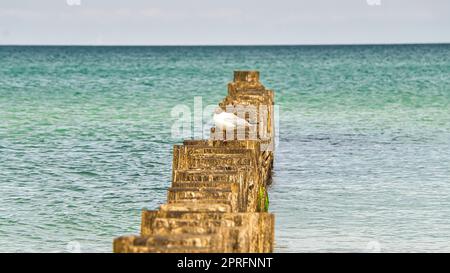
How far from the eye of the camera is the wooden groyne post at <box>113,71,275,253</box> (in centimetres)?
790

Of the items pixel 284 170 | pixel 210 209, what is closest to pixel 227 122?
pixel 210 209

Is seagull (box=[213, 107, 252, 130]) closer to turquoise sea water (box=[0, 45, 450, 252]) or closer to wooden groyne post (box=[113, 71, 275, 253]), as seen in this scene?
wooden groyne post (box=[113, 71, 275, 253])

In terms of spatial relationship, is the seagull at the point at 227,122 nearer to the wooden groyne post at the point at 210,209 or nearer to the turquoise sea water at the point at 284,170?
the wooden groyne post at the point at 210,209

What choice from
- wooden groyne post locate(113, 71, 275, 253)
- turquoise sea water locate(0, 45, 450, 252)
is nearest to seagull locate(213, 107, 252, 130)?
wooden groyne post locate(113, 71, 275, 253)

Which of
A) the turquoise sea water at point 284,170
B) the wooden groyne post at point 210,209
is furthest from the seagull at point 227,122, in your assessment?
Answer: the turquoise sea water at point 284,170

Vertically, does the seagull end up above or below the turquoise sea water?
above

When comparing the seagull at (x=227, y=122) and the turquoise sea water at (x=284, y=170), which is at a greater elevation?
the seagull at (x=227, y=122)

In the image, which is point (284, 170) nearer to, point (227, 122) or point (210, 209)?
point (227, 122)

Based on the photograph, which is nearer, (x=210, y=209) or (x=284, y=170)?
(x=210, y=209)

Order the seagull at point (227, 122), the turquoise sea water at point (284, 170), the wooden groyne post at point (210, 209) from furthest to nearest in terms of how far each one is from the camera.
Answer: the turquoise sea water at point (284, 170) < the seagull at point (227, 122) < the wooden groyne post at point (210, 209)

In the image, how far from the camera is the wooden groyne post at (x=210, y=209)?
25.9 ft

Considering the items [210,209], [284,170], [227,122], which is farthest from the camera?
[284,170]

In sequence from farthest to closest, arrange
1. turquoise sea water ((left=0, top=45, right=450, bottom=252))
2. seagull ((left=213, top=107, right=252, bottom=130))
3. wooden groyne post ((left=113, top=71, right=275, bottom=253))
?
turquoise sea water ((left=0, top=45, right=450, bottom=252))
seagull ((left=213, top=107, right=252, bottom=130))
wooden groyne post ((left=113, top=71, right=275, bottom=253))

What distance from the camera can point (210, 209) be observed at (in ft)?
30.0
